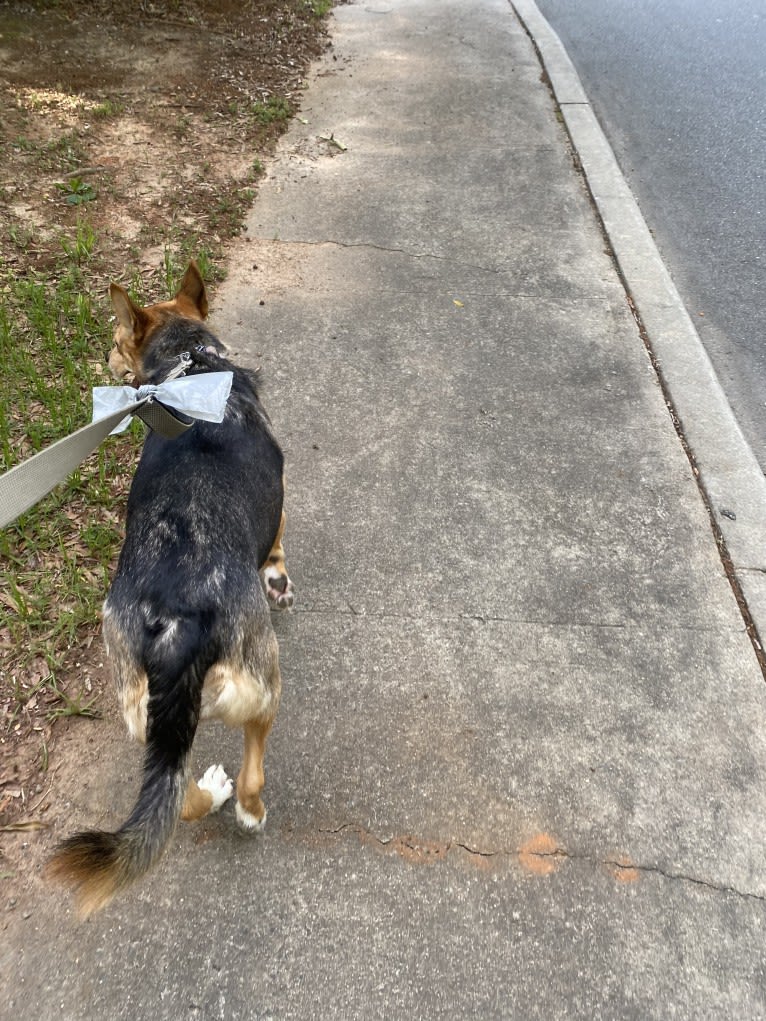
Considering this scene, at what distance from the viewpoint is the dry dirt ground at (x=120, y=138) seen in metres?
2.70

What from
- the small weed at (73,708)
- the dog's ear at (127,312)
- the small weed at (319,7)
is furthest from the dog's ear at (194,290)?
the small weed at (319,7)

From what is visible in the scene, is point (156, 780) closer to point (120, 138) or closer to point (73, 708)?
point (73, 708)

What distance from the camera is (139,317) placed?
9.96 ft

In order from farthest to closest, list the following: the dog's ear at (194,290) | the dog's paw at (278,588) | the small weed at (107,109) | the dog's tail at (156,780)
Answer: the small weed at (107,109)
the dog's ear at (194,290)
the dog's paw at (278,588)
the dog's tail at (156,780)

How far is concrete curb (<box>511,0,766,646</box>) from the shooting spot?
338 cm

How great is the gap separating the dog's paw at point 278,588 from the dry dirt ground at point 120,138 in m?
0.74

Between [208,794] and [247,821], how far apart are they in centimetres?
16

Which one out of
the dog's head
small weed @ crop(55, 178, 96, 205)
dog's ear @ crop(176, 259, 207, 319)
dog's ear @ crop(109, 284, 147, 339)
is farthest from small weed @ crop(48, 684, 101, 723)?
small weed @ crop(55, 178, 96, 205)

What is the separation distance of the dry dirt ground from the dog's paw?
2.42 feet

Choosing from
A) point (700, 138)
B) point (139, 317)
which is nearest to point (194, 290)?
point (139, 317)

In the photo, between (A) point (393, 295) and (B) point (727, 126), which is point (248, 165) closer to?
(A) point (393, 295)

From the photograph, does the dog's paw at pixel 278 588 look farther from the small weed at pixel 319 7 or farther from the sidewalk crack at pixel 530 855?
the small weed at pixel 319 7

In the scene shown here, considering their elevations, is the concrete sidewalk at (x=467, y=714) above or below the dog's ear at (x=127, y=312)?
below

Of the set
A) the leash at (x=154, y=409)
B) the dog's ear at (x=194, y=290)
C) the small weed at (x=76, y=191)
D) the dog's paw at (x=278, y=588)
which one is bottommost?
the dog's paw at (x=278, y=588)
